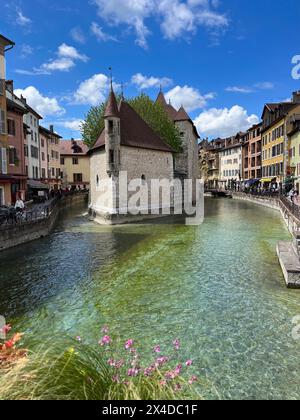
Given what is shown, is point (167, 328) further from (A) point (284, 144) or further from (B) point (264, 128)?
(B) point (264, 128)

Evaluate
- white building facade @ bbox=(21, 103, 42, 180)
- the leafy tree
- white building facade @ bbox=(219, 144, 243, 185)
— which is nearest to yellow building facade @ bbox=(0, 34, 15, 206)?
the leafy tree

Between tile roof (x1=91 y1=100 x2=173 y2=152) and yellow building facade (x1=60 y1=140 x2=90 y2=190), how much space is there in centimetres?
3822

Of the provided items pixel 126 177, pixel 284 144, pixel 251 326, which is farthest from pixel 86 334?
pixel 284 144

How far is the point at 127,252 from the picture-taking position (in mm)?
15477

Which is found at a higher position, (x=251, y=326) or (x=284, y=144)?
(x=284, y=144)

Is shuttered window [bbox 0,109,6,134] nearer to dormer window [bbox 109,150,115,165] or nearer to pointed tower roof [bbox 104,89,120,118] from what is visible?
pointed tower roof [bbox 104,89,120,118]

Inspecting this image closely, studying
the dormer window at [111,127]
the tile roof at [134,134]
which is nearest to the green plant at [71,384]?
the dormer window at [111,127]

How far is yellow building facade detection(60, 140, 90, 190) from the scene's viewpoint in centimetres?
6756

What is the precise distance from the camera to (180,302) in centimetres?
915

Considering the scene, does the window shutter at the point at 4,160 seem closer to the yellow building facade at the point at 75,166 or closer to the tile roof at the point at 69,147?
the yellow building facade at the point at 75,166

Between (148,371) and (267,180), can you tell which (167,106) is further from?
(148,371)

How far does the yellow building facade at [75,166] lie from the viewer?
67.6 meters

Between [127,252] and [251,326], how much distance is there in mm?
8712
